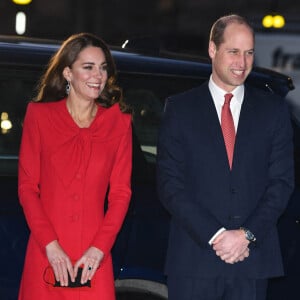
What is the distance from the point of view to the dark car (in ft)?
17.0

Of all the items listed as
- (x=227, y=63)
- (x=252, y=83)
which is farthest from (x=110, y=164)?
(x=252, y=83)

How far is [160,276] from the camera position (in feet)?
17.7

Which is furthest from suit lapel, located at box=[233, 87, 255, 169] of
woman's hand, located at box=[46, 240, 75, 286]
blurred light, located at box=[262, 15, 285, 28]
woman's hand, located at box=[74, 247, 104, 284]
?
blurred light, located at box=[262, 15, 285, 28]

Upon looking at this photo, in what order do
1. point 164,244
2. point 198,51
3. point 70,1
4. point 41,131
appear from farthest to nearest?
point 70,1 < point 198,51 < point 164,244 < point 41,131

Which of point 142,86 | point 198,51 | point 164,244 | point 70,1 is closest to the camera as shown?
point 164,244

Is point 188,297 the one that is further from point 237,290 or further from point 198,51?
point 198,51

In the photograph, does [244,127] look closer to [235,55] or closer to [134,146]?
[235,55]

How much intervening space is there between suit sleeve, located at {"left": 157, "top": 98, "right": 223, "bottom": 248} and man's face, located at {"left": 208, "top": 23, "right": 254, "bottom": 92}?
0.92 feet

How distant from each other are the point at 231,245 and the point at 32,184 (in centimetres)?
91

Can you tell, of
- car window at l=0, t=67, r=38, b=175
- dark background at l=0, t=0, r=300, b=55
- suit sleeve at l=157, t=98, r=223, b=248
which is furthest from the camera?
dark background at l=0, t=0, r=300, b=55

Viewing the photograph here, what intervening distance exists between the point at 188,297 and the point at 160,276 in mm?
442

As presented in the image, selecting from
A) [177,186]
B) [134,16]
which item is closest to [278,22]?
[134,16]

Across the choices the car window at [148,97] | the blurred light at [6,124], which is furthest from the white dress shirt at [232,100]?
the blurred light at [6,124]

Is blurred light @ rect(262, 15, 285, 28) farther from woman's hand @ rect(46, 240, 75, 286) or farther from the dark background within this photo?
woman's hand @ rect(46, 240, 75, 286)
